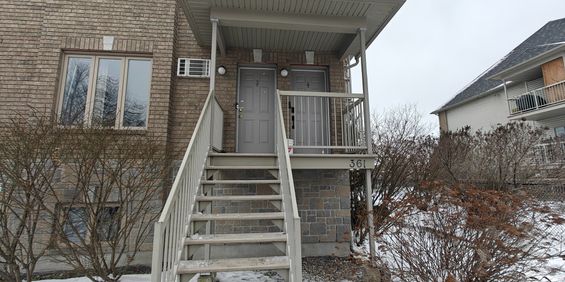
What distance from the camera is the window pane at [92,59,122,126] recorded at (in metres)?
5.43

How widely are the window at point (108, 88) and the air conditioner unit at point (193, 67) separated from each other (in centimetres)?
63

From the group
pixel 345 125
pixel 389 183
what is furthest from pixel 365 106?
pixel 389 183

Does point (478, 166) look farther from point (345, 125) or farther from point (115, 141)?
point (115, 141)

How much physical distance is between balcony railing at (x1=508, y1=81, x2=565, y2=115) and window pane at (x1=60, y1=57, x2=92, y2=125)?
1637 cm

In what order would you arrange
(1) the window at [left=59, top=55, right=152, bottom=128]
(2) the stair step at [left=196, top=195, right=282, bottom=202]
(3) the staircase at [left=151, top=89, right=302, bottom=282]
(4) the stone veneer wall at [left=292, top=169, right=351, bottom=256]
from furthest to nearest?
(1) the window at [left=59, top=55, right=152, bottom=128], (4) the stone veneer wall at [left=292, top=169, right=351, bottom=256], (2) the stair step at [left=196, top=195, right=282, bottom=202], (3) the staircase at [left=151, top=89, right=302, bottom=282]

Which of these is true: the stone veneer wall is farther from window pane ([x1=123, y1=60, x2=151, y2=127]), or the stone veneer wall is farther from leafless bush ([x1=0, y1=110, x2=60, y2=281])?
leafless bush ([x1=0, y1=110, x2=60, y2=281])

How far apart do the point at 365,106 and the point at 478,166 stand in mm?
4068

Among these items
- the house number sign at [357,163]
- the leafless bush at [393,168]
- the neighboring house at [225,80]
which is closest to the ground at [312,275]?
the neighboring house at [225,80]

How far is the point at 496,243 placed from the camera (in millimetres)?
2492

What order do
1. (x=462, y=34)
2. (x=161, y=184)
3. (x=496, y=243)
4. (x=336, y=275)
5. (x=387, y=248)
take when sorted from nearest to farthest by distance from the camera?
(x=496, y=243), (x=387, y=248), (x=336, y=275), (x=161, y=184), (x=462, y=34)

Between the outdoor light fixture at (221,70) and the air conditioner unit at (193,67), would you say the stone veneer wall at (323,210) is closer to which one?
the outdoor light fixture at (221,70)

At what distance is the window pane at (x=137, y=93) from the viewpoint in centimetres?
546

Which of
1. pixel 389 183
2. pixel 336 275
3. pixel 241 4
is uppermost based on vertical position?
pixel 241 4

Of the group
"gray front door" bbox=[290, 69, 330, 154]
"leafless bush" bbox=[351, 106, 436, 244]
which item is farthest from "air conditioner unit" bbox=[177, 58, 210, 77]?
"leafless bush" bbox=[351, 106, 436, 244]
